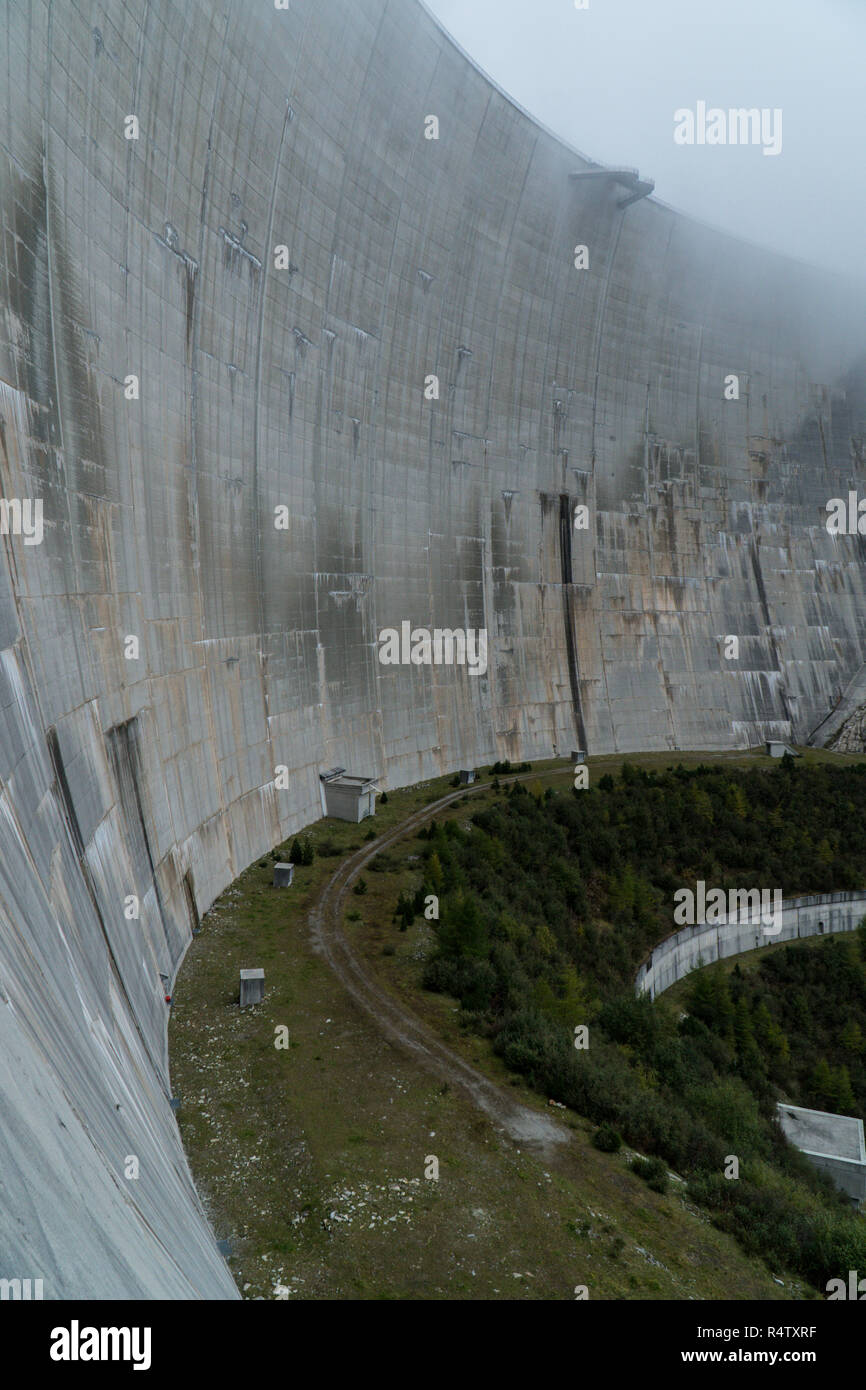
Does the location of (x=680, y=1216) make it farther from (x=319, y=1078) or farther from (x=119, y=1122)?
(x=119, y=1122)

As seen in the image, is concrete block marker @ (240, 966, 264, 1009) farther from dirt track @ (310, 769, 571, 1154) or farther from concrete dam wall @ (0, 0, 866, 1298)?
dirt track @ (310, 769, 571, 1154)

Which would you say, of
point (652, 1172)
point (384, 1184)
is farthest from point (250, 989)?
point (652, 1172)

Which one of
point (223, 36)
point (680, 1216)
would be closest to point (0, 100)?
point (223, 36)

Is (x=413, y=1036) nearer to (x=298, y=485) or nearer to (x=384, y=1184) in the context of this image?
(x=384, y=1184)

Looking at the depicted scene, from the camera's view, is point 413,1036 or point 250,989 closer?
point 413,1036

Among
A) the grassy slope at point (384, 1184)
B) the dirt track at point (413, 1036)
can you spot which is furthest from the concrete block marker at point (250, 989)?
the dirt track at point (413, 1036)

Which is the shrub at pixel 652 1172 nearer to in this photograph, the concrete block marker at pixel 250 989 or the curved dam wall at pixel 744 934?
the concrete block marker at pixel 250 989
